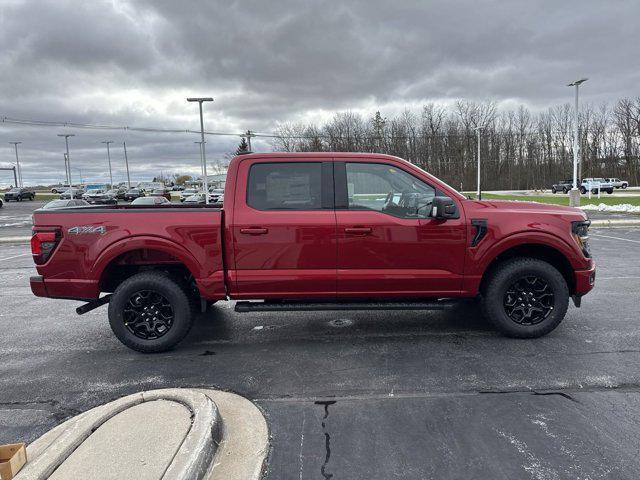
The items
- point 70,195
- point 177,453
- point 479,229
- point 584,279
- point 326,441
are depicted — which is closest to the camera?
point 177,453

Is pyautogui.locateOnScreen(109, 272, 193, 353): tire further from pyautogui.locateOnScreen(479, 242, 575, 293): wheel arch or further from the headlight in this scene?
the headlight

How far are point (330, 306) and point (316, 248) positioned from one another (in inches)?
26.7

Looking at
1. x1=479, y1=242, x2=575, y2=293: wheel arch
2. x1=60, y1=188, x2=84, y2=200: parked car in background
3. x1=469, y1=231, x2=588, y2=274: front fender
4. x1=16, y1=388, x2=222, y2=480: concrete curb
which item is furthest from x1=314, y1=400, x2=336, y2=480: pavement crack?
x1=60, y1=188, x2=84, y2=200: parked car in background

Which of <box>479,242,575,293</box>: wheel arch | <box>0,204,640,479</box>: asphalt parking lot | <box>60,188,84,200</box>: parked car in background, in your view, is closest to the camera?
<box>0,204,640,479</box>: asphalt parking lot

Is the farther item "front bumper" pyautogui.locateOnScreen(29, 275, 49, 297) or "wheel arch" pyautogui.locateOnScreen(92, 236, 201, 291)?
"front bumper" pyautogui.locateOnScreen(29, 275, 49, 297)

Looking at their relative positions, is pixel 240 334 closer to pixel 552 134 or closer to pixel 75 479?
pixel 75 479

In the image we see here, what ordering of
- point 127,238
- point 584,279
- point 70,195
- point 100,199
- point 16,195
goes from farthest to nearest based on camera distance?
1. point 16,195
2. point 70,195
3. point 100,199
4. point 584,279
5. point 127,238

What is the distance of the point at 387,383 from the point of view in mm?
3711

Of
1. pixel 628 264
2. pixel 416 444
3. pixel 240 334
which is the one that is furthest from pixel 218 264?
→ pixel 628 264

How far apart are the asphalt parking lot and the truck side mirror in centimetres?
142

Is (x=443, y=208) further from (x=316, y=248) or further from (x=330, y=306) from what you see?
(x=330, y=306)

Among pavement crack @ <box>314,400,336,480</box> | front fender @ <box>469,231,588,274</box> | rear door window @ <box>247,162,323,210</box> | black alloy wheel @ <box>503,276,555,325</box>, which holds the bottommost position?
pavement crack @ <box>314,400,336,480</box>

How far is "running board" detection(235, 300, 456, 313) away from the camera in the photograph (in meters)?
4.49

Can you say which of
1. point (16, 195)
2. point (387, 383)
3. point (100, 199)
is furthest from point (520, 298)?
point (16, 195)
